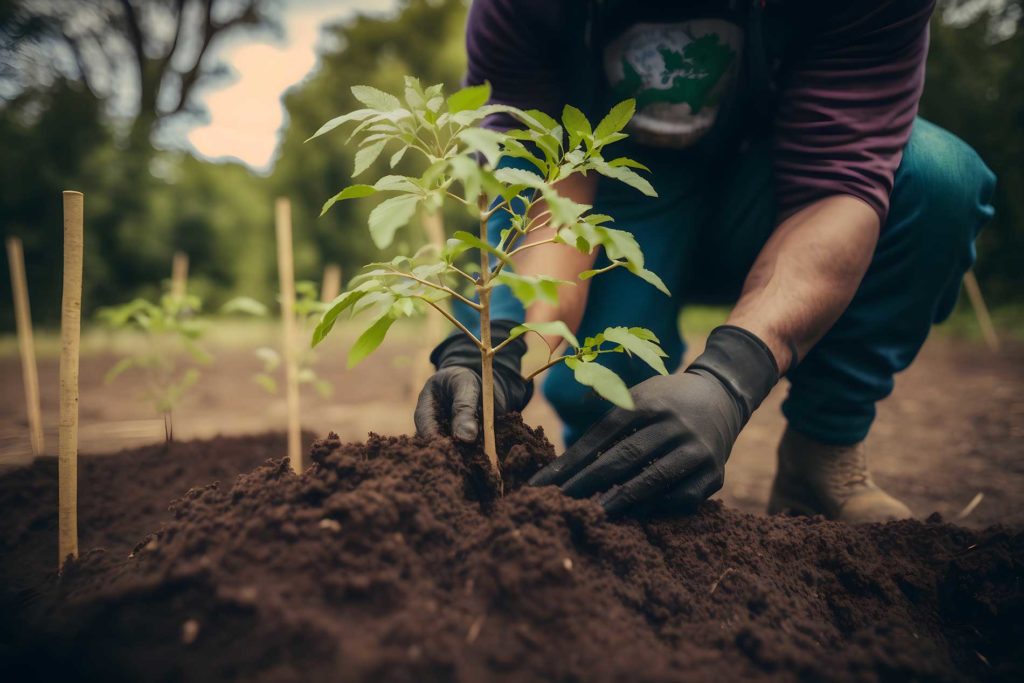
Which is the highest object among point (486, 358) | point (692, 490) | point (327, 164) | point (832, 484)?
point (327, 164)

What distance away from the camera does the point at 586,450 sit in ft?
4.09

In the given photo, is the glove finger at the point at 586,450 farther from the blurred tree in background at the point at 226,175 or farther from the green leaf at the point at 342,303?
the blurred tree in background at the point at 226,175

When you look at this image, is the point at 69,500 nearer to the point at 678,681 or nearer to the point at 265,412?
the point at 678,681

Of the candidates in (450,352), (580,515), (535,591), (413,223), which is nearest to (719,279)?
(450,352)

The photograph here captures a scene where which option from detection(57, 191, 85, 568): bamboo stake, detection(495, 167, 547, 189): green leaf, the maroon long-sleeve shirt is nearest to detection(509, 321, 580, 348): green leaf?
detection(495, 167, 547, 189): green leaf

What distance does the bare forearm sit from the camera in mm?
1524

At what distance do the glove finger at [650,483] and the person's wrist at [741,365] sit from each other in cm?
24

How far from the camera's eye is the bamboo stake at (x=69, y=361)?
1.19 meters

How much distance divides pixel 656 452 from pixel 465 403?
0.40 meters

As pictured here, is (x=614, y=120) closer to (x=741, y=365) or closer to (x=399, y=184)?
(x=399, y=184)

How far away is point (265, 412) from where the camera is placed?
14.9ft

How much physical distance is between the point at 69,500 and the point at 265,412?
3.37 m

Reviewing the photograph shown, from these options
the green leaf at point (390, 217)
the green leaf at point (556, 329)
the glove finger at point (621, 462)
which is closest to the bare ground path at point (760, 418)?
the glove finger at point (621, 462)

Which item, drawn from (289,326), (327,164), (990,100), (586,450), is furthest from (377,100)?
(327,164)
